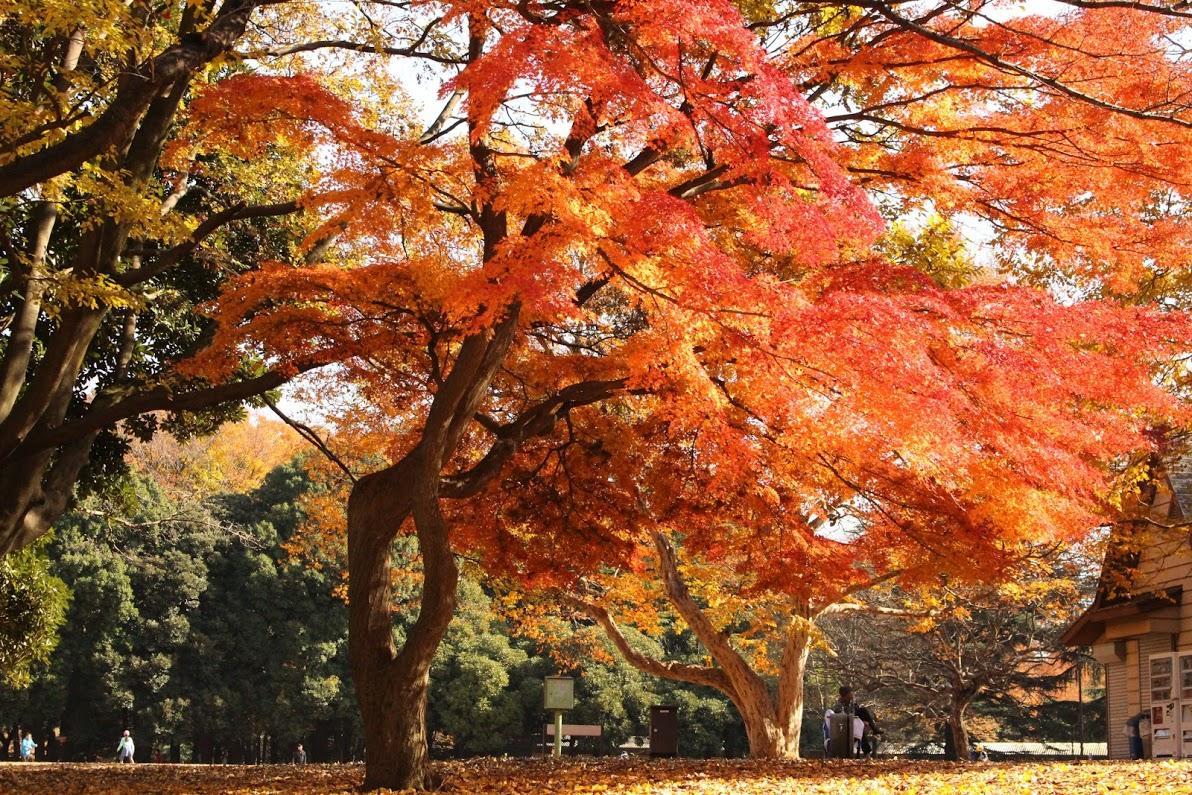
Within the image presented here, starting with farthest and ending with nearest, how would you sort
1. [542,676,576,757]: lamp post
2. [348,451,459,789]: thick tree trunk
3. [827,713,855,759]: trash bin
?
1. [542,676,576,757]: lamp post
2. [827,713,855,759]: trash bin
3. [348,451,459,789]: thick tree trunk

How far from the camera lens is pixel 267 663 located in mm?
30828

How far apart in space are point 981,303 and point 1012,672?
20.4 meters

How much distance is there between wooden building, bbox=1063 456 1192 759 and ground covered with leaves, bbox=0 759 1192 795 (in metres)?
5.57

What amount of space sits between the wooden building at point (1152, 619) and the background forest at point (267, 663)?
33.0 ft

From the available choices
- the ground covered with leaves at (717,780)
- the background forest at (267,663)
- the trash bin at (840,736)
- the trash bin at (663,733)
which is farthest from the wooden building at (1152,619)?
the background forest at (267,663)

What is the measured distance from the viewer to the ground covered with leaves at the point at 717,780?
8.09 metres

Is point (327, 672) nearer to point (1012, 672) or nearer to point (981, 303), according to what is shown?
point (1012, 672)

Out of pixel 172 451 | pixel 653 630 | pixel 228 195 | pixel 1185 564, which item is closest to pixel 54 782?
pixel 228 195

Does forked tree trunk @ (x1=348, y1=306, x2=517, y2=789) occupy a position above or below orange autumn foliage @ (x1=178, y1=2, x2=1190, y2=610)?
below

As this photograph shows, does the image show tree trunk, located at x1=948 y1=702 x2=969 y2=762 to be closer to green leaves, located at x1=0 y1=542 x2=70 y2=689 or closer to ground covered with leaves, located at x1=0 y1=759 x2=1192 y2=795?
ground covered with leaves, located at x1=0 y1=759 x2=1192 y2=795

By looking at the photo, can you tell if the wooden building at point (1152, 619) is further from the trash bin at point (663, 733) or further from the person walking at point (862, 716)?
the trash bin at point (663, 733)

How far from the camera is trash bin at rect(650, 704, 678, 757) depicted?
1627cm

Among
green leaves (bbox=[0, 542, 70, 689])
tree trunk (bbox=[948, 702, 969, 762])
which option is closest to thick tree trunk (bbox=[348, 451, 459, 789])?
green leaves (bbox=[0, 542, 70, 689])

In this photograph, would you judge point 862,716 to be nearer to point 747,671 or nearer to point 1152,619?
point 747,671
